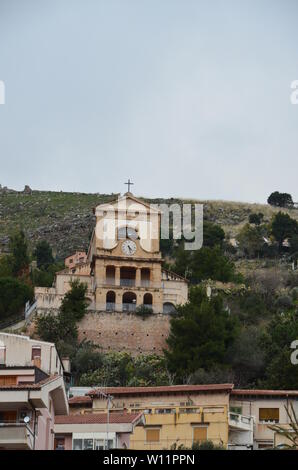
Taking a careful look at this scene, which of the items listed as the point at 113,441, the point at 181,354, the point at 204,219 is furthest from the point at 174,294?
the point at 204,219

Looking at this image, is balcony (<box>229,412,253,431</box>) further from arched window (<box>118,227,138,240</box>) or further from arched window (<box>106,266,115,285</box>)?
arched window (<box>118,227,138,240</box>)

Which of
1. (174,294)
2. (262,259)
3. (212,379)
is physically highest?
(262,259)

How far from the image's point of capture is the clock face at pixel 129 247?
96500 mm

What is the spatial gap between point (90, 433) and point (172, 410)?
27.8 feet

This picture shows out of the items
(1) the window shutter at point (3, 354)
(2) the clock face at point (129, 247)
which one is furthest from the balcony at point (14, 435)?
(2) the clock face at point (129, 247)

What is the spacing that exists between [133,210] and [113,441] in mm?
46728

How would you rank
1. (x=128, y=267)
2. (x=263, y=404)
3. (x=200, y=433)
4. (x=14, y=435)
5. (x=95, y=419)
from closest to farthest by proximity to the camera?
1. (x=14, y=435)
2. (x=95, y=419)
3. (x=200, y=433)
4. (x=263, y=404)
5. (x=128, y=267)

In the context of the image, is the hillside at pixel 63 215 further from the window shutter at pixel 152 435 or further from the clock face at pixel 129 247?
the window shutter at pixel 152 435

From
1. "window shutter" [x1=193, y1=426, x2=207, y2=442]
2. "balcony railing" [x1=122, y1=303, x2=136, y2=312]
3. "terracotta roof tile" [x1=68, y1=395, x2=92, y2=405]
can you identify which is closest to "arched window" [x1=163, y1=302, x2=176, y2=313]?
"balcony railing" [x1=122, y1=303, x2=136, y2=312]

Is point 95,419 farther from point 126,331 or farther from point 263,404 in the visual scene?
point 126,331

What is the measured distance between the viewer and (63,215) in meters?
162

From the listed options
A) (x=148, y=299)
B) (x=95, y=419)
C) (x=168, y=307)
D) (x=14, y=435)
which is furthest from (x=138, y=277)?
(x=14, y=435)

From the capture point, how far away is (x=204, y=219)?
15175cm
